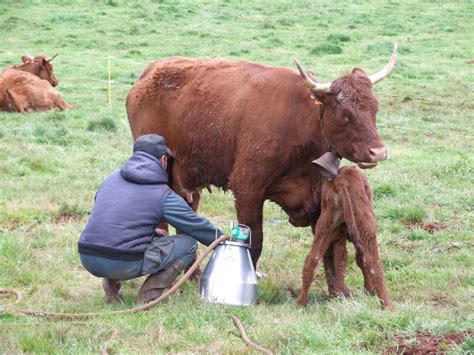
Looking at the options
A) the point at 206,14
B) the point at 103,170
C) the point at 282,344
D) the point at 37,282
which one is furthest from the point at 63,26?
the point at 282,344

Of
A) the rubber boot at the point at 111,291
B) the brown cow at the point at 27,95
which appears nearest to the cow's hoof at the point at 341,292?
the rubber boot at the point at 111,291

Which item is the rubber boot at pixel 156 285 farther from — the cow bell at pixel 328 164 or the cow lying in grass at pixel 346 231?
the cow bell at pixel 328 164

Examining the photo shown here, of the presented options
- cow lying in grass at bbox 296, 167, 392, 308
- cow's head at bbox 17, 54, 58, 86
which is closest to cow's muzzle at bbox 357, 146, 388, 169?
cow lying in grass at bbox 296, 167, 392, 308

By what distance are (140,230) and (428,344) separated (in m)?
2.37

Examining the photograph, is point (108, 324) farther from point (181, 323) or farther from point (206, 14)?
point (206, 14)

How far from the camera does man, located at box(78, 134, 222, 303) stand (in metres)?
5.95

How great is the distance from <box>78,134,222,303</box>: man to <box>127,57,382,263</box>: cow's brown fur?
2.28ft

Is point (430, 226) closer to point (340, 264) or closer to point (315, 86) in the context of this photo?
point (340, 264)

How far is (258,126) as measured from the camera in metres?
6.58

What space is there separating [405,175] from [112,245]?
5.71 m

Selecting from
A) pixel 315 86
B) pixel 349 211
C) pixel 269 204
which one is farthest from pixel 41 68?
pixel 349 211

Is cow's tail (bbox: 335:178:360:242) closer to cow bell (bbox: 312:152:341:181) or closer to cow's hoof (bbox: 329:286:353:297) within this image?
cow bell (bbox: 312:152:341:181)

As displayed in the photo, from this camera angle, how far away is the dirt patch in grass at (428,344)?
4562 mm

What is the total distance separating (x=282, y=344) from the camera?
16.1 feet
